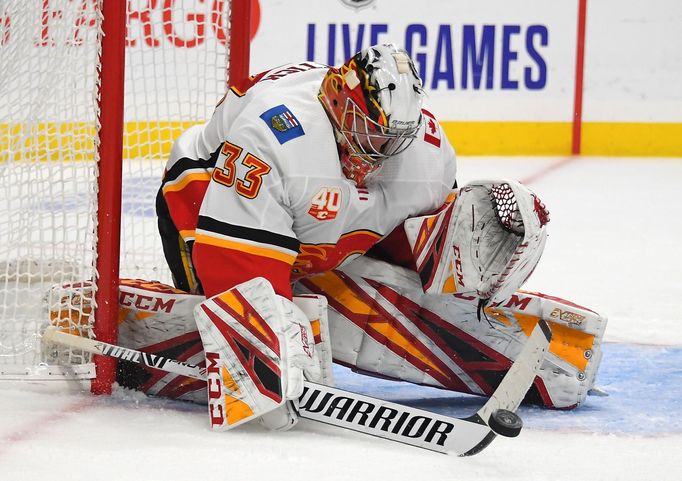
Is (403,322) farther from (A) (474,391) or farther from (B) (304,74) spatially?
(B) (304,74)

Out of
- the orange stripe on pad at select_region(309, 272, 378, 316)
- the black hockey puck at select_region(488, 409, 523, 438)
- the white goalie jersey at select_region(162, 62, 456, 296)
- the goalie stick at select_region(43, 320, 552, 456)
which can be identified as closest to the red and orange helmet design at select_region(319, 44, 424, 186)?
the white goalie jersey at select_region(162, 62, 456, 296)

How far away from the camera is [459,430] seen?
86.2 inches

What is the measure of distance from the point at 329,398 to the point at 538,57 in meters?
4.54

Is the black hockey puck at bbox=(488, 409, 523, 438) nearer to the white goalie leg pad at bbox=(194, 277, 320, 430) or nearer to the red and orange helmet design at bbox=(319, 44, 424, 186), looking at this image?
the white goalie leg pad at bbox=(194, 277, 320, 430)

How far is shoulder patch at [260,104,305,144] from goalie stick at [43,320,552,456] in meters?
0.45

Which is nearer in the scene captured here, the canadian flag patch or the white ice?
the white ice

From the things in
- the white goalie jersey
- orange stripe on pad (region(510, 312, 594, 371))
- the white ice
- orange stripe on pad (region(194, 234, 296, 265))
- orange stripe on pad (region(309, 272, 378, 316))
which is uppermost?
the white goalie jersey

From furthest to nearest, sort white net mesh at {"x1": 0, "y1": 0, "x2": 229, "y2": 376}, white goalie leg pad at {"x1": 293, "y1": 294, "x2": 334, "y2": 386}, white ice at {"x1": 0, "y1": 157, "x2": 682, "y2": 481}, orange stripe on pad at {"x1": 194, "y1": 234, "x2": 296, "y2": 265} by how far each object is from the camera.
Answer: white net mesh at {"x1": 0, "y1": 0, "x2": 229, "y2": 376} < white goalie leg pad at {"x1": 293, "y1": 294, "x2": 334, "y2": 386} < orange stripe on pad at {"x1": 194, "y1": 234, "x2": 296, "y2": 265} < white ice at {"x1": 0, "y1": 157, "x2": 682, "y2": 481}

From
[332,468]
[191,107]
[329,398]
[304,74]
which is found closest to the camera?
[332,468]

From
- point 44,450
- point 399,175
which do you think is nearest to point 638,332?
point 399,175

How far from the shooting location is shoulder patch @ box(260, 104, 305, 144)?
7.64ft

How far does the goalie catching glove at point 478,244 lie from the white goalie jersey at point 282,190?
7 cm

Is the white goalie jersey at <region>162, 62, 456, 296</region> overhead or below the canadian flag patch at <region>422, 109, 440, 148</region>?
below

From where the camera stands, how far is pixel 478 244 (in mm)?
2516
